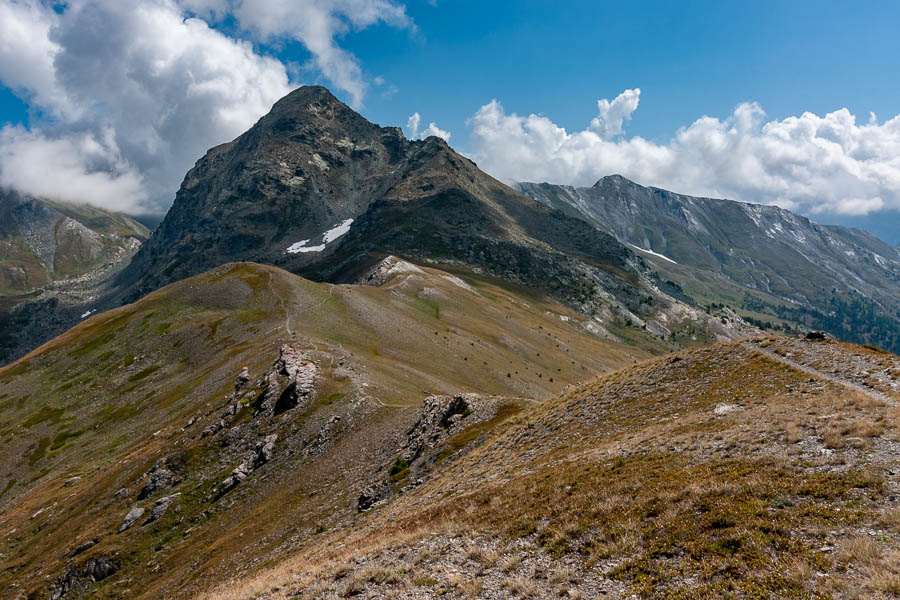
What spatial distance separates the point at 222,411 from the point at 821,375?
65.7m

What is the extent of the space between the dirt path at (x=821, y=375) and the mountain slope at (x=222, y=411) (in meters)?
21.3

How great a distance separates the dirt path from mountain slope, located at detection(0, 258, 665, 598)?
69.8ft

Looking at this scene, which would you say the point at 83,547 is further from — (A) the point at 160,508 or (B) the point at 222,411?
(B) the point at 222,411

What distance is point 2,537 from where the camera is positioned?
55.8 m

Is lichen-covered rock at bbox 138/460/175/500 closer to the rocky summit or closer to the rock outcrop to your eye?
the rocky summit

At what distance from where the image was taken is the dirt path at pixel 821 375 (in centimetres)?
2478

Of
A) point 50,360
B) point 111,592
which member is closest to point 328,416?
point 111,592

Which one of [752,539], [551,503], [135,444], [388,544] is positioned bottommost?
[135,444]

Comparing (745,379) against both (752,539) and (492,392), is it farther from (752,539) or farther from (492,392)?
(492,392)

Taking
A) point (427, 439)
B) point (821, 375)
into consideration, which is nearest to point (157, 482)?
point (427, 439)

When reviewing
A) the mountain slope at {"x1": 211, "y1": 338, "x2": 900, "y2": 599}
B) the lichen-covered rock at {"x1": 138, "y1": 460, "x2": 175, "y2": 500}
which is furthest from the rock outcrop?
the mountain slope at {"x1": 211, "y1": 338, "x2": 900, "y2": 599}

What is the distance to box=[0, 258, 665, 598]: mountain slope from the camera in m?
42.2

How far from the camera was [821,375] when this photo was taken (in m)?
29.9

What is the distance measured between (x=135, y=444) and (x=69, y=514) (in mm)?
15385
